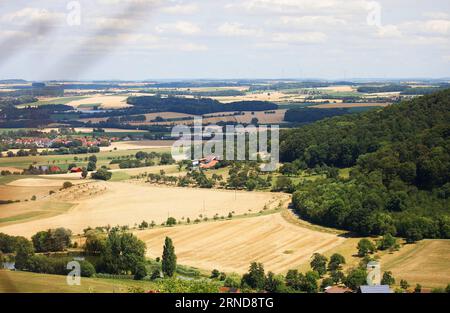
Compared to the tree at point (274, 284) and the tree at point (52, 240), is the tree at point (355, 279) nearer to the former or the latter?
the tree at point (274, 284)

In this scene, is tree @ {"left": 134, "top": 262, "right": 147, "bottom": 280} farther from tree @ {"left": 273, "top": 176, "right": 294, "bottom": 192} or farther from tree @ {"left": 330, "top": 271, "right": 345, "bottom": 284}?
tree @ {"left": 273, "top": 176, "right": 294, "bottom": 192}

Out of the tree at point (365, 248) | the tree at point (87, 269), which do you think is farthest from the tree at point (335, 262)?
the tree at point (87, 269)

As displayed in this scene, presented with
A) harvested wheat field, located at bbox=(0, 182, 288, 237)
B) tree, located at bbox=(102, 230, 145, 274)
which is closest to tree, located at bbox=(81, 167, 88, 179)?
harvested wheat field, located at bbox=(0, 182, 288, 237)

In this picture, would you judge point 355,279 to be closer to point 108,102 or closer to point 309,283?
point 309,283

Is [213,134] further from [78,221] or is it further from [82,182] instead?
[78,221]
